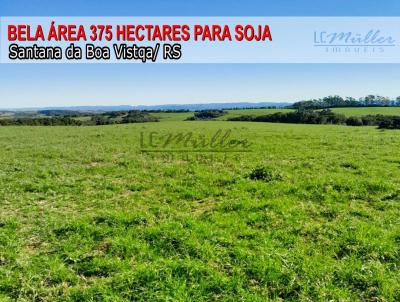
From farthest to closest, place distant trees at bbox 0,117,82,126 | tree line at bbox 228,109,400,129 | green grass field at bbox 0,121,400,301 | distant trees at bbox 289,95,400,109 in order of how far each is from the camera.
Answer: distant trees at bbox 289,95,400,109, distant trees at bbox 0,117,82,126, tree line at bbox 228,109,400,129, green grass field at bbox 0,121,400,301

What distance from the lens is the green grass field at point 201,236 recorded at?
6500 millimetres

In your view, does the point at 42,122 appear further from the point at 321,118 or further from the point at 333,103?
the point at 333,103

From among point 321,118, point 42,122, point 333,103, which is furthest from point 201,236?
point 333,103

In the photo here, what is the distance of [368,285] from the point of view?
258 inches

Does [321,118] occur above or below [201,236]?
above

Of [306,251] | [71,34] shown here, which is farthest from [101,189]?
[71,34]

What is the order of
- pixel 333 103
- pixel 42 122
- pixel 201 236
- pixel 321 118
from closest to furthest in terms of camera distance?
pixel 201 236 → pixel 321 118 → pixel 42 122 → pixel 333 103

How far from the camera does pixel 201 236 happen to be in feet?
28.6

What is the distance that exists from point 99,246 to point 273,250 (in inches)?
167

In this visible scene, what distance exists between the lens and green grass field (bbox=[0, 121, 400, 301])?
6.50 m

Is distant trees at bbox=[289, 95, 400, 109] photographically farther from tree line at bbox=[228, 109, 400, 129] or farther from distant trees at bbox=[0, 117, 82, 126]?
distant trees at bbox=[0, 117, 82, 126]

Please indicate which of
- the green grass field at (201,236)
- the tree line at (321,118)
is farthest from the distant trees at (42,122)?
the green grass field at (201,236)

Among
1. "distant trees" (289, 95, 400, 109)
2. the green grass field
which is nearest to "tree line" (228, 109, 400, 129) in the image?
"distant trees" (289, 95, 400, 109)

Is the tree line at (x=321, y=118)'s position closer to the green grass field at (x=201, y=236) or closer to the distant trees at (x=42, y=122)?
the distant trees at (x=42, y=122)
